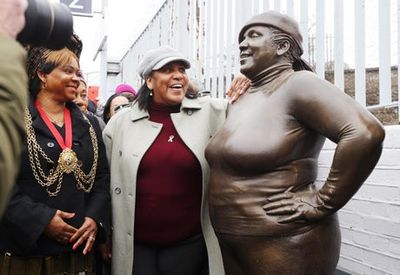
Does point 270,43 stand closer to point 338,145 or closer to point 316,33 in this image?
point 338,145

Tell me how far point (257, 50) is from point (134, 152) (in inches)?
35.9

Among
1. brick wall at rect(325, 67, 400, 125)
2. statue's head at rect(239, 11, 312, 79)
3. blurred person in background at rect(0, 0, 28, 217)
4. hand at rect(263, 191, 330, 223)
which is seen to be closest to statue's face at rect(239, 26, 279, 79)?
statue's head at rect(239, 11, 312, 79)

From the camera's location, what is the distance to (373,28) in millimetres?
2707

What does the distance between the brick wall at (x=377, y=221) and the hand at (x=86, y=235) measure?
1569mm

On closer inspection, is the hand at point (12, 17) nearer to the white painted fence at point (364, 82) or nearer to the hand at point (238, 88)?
the hand at point (238, 88)

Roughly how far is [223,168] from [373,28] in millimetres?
1419

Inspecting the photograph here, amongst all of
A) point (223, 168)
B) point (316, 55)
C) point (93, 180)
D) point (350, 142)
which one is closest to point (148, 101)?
point (93, 180)

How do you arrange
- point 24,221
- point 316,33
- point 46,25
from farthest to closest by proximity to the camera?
point 316,33
point 24,221
point 46,25

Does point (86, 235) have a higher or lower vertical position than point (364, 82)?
lower

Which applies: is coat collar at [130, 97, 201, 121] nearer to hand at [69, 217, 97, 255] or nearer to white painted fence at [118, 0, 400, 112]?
hand at [69, 217, 97, 255]

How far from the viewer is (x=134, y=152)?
2.50 metres

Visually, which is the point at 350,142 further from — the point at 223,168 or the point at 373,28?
the point at 373,28

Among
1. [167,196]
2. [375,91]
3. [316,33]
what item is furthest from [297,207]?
[316,33]

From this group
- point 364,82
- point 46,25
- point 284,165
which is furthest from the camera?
point 364,82
